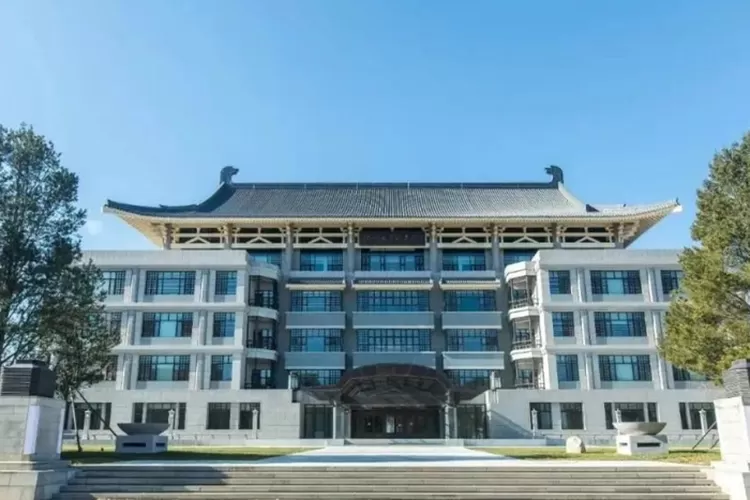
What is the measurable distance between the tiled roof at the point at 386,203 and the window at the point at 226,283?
3.80 metres

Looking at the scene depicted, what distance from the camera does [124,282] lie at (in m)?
30.2

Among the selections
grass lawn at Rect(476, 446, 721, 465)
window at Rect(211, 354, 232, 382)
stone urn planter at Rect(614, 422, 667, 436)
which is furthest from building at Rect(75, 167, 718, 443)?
grass lawn at Rect(476, 446, 721, 465)

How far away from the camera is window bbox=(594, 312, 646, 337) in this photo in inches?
1172

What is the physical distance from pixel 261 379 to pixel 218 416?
303 centimetres

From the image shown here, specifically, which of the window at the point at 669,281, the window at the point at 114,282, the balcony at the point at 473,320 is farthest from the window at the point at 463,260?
the window at the point at 114,282

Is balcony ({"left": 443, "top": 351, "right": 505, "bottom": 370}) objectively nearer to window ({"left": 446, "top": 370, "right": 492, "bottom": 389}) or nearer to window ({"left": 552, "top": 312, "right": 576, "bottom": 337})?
window ({"left": 446, "top": 370, "right": 492, "bottom": 389})

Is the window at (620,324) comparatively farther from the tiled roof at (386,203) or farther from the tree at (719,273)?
the tree at (719,273)

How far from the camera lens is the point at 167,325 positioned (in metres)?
29.9

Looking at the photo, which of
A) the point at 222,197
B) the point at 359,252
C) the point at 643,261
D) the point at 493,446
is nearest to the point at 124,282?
the point at 222,197

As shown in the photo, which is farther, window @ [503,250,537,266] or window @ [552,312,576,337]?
window @ [503,250,537,266]

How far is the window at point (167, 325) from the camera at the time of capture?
2977 cm

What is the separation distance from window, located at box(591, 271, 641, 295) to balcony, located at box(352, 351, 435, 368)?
868cm

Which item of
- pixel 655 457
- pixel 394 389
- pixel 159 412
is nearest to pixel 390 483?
pixel 655 457

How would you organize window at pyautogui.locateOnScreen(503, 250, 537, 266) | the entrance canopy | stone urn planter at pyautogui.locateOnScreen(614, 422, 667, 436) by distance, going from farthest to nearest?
window at pyautogui.locateOnScreen(503, 250, 537, 266) < the entrance canopy < stone urn planter at pyautogui.locateOnScreen(614, 422, 667, 436)
